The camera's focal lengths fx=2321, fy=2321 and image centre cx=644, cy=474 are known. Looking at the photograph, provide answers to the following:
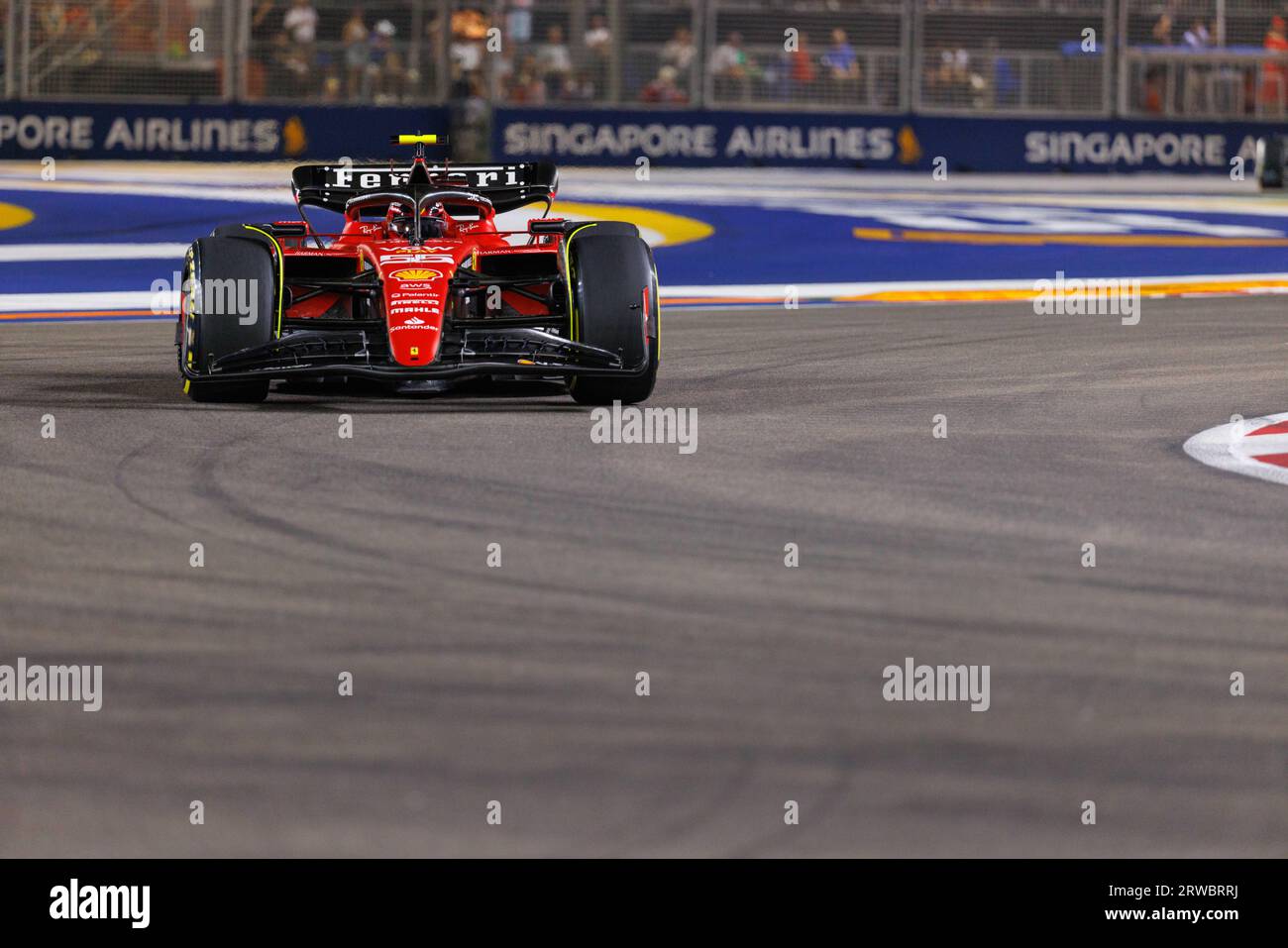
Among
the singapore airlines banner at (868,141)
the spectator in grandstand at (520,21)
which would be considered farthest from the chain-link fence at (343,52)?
the singapore airlines banner at (868,141)

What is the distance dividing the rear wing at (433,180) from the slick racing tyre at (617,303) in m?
0.74

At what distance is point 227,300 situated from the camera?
9.64 meters

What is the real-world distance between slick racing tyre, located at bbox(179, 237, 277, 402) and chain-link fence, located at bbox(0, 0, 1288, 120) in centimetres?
1618

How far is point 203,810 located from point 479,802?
512mm

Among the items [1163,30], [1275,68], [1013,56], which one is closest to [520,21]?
[1013,56]

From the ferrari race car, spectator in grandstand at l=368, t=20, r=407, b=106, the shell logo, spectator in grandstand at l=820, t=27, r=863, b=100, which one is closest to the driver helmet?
the ferrari race car

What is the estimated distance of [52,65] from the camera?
82.4 feet

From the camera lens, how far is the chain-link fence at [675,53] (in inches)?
998

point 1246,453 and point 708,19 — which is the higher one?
point 708,19

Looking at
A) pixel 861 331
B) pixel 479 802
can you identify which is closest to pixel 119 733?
pixel 479 802

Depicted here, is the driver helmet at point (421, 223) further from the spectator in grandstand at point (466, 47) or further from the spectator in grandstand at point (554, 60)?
the spectator in grandstand at point (466, 47)

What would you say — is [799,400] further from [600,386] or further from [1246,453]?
[1246,453]
